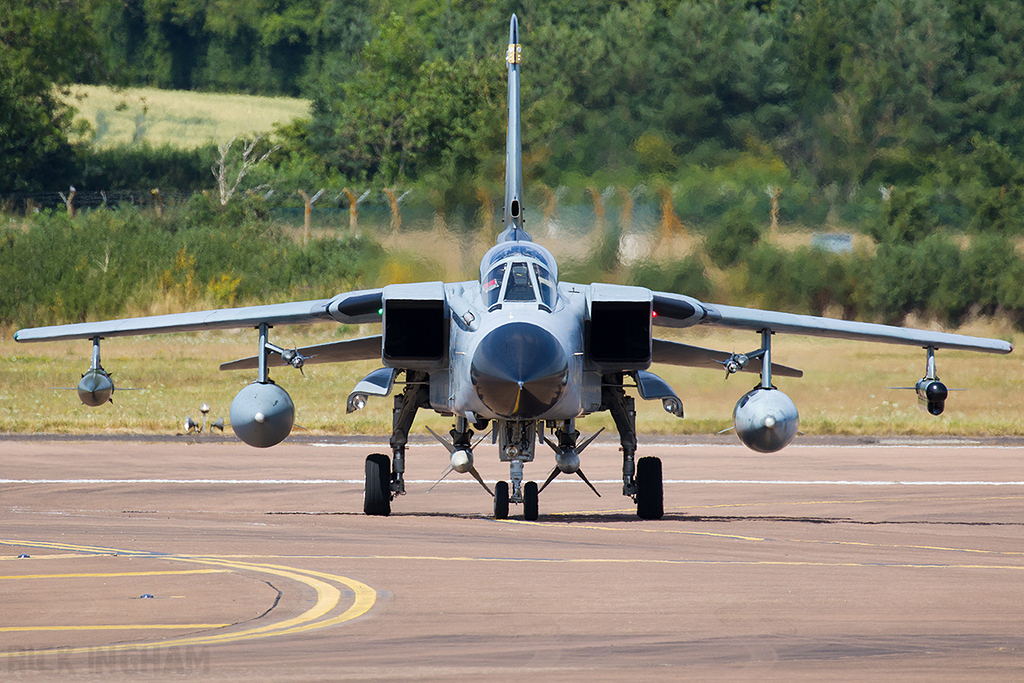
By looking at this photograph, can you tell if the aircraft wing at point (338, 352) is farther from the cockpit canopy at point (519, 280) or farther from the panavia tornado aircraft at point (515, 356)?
the cockpit canopy at point (519, 280)

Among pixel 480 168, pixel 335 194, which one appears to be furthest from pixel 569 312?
pixel 335 194

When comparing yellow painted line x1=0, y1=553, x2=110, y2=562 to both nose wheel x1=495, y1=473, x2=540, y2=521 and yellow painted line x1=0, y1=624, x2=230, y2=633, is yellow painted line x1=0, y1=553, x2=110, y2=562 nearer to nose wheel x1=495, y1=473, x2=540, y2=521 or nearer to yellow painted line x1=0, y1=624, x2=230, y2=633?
yellow painted line x1=0, y1=624, x2=230, y2=633

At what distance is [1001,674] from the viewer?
7.13 metres

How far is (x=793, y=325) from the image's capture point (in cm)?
1575

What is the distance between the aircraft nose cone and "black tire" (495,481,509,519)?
1.51 meters

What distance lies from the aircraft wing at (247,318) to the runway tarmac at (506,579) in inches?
76.0

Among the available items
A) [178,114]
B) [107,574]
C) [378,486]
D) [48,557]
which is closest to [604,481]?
[378,486]

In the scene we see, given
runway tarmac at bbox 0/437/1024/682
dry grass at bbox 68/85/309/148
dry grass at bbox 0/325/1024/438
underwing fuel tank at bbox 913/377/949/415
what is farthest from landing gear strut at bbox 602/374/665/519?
dry grass at bbox 68/85/309/148

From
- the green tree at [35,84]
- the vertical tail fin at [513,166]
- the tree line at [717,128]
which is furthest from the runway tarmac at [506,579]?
the green tree at [35,84]

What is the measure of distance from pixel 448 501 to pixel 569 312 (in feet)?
12.2

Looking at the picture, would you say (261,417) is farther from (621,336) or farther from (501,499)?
(621,336)

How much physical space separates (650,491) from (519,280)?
277 centimetres

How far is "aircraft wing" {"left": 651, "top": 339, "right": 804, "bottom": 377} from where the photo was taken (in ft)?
54.2

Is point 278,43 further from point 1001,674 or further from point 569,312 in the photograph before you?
point 1001,674
